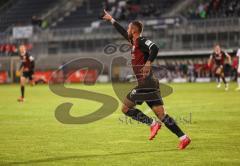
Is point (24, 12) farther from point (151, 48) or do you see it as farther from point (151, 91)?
point (151, 48)

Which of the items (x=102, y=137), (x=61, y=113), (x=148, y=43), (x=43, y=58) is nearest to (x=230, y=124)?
(x=102, y=137)

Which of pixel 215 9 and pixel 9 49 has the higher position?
pixel 215 9

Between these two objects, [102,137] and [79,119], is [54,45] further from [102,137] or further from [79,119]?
[102,137]

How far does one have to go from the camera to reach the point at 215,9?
1907 inches

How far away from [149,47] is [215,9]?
129 feet

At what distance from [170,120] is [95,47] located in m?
40.9

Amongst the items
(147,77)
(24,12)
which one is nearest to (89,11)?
(24,12)

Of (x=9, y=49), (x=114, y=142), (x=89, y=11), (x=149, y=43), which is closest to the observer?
(x=149, y=43)

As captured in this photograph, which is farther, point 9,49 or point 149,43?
point 9,49

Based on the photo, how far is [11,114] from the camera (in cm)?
1852

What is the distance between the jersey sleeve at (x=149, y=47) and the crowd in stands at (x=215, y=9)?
3625cm

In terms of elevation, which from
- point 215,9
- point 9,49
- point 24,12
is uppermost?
point 215,9

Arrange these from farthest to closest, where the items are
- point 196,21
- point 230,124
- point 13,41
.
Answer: point 13,41 → point 196,21 → point 230,124

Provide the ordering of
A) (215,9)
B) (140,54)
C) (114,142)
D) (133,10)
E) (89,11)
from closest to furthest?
(140,54), (114,142), (215,9), (133,10), (89,11)
